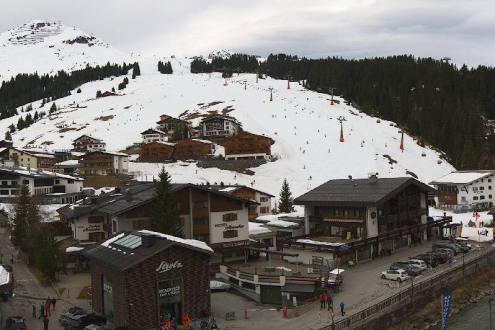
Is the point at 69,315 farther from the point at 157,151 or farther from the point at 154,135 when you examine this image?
the point at 154,135

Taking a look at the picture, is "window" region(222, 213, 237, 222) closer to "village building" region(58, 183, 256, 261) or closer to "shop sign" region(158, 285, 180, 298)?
"village building" region(58, 183, 256, 261)

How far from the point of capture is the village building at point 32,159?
107188mm

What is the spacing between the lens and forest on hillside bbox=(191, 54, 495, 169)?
11925 cm

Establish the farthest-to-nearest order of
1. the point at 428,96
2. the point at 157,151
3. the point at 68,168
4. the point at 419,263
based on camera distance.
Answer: the point at 428,96 → the point at 157,151 → the point at 68,168 → the point at 419,263

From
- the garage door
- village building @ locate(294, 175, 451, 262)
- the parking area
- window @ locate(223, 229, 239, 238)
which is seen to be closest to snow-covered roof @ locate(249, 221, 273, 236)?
village building @ locate(294, 175, 451, 262)

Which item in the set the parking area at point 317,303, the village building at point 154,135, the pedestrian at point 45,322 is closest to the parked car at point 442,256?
the parking area at point 317,303

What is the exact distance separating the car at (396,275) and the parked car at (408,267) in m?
1.00

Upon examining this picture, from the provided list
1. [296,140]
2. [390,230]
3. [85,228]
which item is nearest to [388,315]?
[390,230]

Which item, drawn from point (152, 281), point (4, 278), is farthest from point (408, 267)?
point (4, 278)

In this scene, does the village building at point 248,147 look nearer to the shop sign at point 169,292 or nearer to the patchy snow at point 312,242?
the patchy snow at point 312,242

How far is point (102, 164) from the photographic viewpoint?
99.0 m

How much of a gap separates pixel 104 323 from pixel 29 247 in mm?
22142

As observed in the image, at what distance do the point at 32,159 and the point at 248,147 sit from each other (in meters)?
A: 42.6

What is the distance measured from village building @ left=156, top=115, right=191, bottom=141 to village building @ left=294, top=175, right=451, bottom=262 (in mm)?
74837
